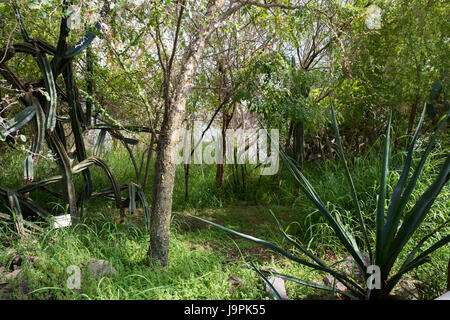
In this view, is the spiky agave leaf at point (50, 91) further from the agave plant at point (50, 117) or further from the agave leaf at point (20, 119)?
the agave leaf at point (20, 119)

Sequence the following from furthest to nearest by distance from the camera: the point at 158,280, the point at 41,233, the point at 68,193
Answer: the point at 68,193 < the point at 41,233 < the point at 158,280

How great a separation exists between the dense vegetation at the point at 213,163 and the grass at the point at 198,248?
14 millimetres

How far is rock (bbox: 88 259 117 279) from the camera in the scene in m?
1.73

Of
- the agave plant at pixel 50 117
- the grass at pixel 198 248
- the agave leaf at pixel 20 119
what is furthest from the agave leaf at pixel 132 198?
the agave leaf at pixel 20 119

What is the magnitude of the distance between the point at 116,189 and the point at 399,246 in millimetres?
2081

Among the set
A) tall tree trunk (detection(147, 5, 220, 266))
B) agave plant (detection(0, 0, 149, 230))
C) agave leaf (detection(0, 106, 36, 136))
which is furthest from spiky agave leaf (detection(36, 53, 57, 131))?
tall tree trunk (detection(147, 5, 220, 266))

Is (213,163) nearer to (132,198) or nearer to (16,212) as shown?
(132,198)

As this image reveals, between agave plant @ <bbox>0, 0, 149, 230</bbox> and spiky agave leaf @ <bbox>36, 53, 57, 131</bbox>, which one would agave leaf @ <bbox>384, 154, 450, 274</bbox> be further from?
spiky agave leaf @ <bbox>36, 53, 57, 131</bbox>

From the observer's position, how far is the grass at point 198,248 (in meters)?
1.64

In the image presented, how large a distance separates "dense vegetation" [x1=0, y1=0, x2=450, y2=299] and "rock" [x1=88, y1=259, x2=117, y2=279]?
0.11 feet

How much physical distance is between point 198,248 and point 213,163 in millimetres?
2494

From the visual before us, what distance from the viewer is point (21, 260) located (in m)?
1.88
